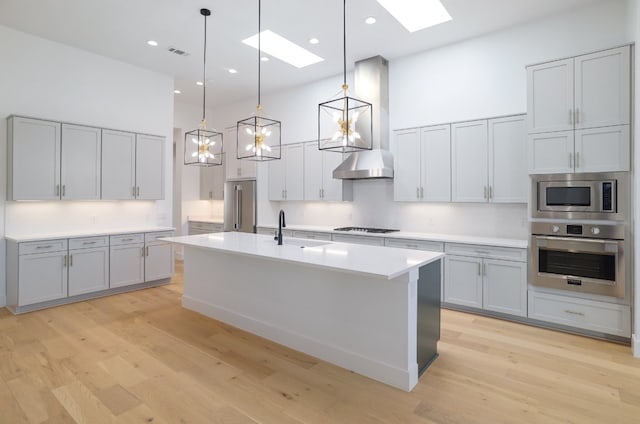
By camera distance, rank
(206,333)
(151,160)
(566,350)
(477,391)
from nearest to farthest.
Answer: (477,391), (566,350), (206,333), (151,160)

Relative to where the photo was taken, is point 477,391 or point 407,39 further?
point 407,39

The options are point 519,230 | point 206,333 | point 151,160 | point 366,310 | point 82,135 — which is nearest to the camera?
point 366,310

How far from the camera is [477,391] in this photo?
8.27 feet

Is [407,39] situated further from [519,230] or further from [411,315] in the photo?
[411,315]

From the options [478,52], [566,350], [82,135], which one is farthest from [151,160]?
[566,350]

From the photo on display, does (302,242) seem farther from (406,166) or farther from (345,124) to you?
(406,166)

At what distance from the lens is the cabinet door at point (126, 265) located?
4980 millimetres

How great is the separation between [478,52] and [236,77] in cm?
392

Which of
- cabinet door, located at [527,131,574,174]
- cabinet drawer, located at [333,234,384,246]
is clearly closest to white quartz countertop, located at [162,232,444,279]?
cabinet drawer, located at [333,234,384,246]

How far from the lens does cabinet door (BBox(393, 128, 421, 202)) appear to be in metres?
4.91

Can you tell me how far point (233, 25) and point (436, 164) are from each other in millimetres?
3192

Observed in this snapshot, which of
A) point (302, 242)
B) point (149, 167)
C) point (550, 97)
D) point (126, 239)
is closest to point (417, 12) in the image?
point (550, 97)

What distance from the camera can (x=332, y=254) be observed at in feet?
9.76

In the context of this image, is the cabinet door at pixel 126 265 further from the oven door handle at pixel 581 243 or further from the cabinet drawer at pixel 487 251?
the oven door handle at pixel 581 243
